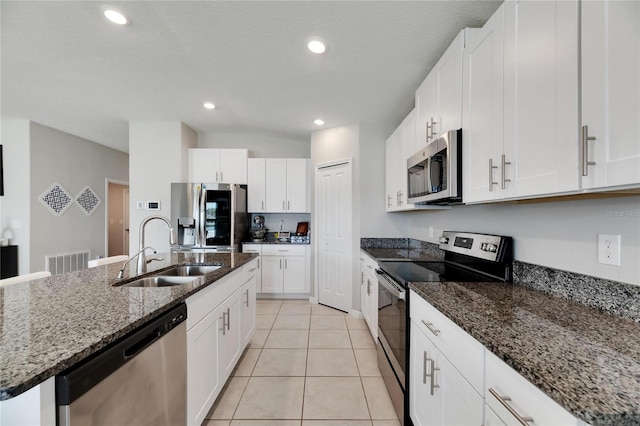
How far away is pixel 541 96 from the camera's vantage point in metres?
0.99

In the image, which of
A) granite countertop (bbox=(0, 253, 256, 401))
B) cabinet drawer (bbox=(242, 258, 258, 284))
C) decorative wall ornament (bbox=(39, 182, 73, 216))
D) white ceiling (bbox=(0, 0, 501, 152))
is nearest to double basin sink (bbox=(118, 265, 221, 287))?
granite countertop (bbox=(0, 253, 256, 401))

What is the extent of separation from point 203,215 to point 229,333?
7.13ft

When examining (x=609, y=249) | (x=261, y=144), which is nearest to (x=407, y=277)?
(x=609, y=249)

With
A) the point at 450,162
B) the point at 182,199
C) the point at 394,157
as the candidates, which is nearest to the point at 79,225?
the point at 182,199

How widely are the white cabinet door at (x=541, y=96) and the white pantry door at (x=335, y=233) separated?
2.35 meters

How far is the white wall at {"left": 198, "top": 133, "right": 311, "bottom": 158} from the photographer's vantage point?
176 inches

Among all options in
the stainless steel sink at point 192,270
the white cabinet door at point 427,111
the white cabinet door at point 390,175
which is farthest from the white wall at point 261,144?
the stainless steel sink at point 192,270

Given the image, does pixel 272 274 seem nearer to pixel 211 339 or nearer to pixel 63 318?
pixel 211 339

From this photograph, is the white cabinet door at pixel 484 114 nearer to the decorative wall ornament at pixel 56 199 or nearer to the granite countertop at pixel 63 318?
the granite countertop at pixel 63 318

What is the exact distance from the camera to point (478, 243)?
5.67 feet

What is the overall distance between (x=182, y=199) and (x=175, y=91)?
4.68 feet

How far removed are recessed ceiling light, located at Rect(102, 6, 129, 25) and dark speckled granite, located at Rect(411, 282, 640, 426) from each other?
2624 millimetres

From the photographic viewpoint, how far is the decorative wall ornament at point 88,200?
15.2 feet

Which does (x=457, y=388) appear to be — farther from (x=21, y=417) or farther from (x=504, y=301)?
(x=21, y=417)
